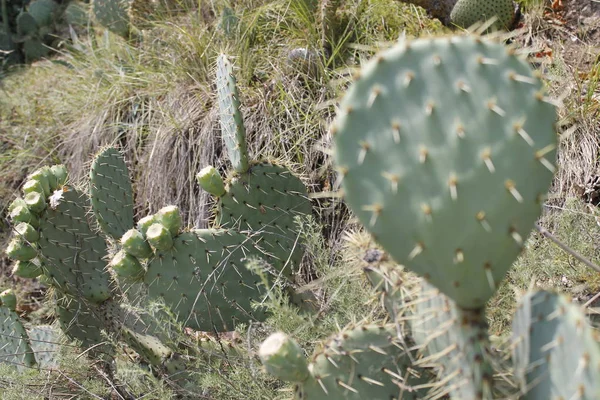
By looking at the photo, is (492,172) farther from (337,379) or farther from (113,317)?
(113,317)

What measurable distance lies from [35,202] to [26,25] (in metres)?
4.40

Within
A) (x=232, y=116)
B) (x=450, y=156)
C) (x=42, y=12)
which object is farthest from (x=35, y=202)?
(x=42, y=12)

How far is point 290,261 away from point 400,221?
1362 millimetres

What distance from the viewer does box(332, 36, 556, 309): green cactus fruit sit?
41.7 inches

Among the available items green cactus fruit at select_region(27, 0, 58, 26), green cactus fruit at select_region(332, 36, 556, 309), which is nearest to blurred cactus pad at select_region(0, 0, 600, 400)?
green cactus fruit at select_region(332, 36, 556, 309)

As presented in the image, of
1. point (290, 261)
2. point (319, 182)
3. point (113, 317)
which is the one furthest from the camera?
point (319, 182)

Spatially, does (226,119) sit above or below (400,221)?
below

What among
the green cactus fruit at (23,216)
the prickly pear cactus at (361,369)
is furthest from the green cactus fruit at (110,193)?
the prickly pear cactus at (361,369)

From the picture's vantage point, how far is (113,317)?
8.80 ft

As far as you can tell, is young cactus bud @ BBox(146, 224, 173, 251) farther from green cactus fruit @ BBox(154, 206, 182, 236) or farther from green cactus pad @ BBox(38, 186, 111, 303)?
green cactus pad @ BBox(38, 186, 111, 303)

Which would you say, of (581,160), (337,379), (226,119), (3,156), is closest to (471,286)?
(337,379)

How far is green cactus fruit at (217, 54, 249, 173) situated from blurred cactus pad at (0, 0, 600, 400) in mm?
12

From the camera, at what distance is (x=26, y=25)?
6.34m

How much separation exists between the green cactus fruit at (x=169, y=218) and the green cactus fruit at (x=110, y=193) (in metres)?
0.67
